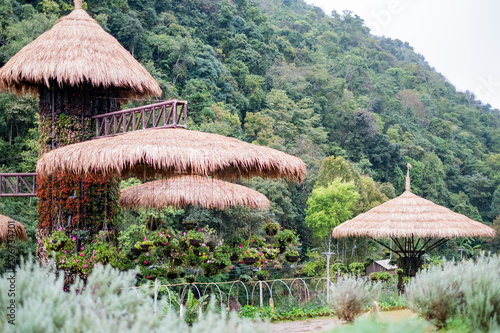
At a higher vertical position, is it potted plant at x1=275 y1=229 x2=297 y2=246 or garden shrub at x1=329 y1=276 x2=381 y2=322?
potted plant at x1=275 y1=229 x2=297 y2=246

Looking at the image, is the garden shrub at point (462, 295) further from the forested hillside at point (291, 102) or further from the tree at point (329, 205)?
the tree at point (329, 205)

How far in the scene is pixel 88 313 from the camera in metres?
3.03

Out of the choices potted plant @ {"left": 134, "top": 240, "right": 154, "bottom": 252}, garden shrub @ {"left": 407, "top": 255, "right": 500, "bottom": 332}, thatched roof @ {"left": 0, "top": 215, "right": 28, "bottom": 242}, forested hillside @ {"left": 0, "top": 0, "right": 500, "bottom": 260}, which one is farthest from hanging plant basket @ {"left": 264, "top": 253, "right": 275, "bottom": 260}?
forested hillside @ {"left": 0, "top": 0, "right": 500, "bottom": 260}

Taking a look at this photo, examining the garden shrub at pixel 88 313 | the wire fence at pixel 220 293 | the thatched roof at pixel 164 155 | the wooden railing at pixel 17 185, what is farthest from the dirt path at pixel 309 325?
the wooden railing at pixel 17 185

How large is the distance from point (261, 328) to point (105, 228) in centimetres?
628

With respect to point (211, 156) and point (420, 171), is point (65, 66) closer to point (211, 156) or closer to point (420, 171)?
point (211, 156)

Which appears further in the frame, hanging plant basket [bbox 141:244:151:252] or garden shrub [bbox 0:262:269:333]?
hanging plant basket [bbox 141:244:151:252]

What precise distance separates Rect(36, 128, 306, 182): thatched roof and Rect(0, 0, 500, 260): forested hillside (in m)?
12.6

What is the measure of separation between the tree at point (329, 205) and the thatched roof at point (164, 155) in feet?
70.9

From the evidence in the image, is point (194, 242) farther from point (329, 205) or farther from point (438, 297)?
point (329, 205)

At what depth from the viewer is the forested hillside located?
960 inches

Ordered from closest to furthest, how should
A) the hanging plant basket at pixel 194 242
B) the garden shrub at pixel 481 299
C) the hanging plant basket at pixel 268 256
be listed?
1. the garden shrub at pixel 481 299
2. the hanging plant basket at pixel 194 242
3. the hanging plant basket at pixel 268 256

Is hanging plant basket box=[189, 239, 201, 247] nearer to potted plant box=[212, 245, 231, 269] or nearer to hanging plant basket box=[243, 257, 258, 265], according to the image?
potted plant box=[212, 245, 231, 269]

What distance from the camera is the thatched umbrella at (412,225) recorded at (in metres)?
11.3
